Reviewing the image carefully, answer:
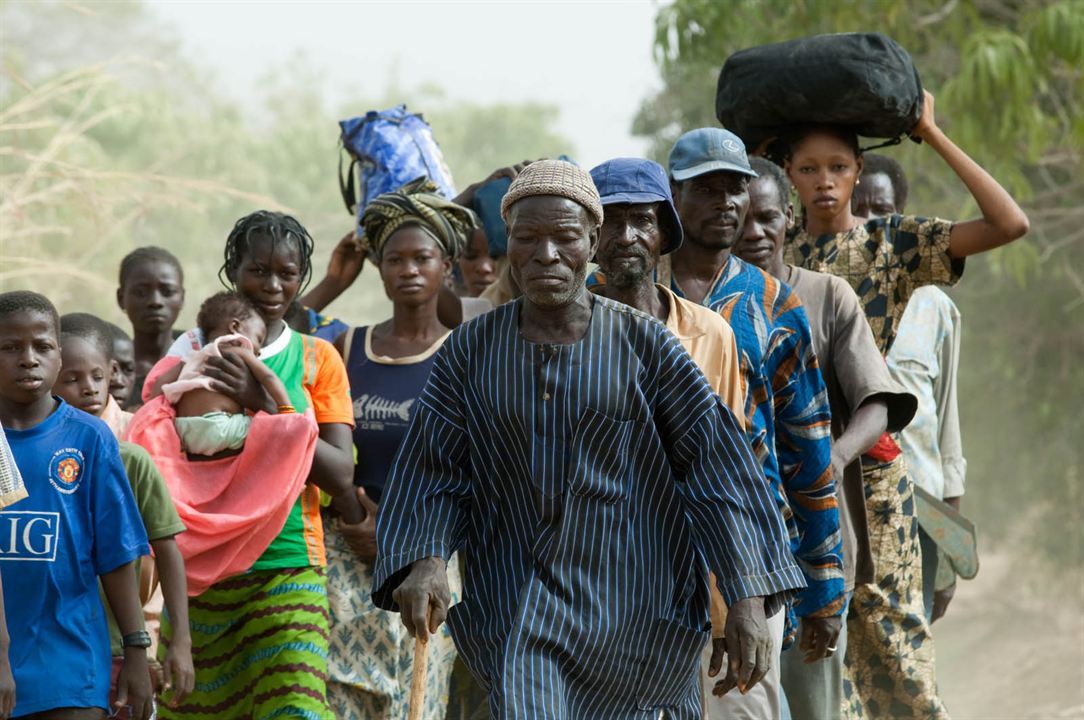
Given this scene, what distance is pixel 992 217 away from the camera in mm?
5902

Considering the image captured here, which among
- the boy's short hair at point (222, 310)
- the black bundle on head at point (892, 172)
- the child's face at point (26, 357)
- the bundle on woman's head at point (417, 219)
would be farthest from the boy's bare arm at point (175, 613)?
the black bundle on head at point (892, 172)

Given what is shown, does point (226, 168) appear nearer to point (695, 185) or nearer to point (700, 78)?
point (700, 78)

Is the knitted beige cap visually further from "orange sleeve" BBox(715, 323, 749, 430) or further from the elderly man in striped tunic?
"orange sleeve" BBox(715, 323, 749, 430)

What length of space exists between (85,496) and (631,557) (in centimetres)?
165

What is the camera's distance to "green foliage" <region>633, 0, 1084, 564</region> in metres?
9.79

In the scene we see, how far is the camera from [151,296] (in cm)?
702

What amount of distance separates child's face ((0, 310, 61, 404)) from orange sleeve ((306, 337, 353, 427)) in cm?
125

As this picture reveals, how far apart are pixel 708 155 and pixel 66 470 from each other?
2.12 metres

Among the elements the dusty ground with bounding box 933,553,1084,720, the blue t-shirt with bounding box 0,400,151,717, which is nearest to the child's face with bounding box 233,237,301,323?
the blue t-shirt with bounding box 0,400,151,717

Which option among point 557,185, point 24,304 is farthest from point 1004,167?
point 24,304

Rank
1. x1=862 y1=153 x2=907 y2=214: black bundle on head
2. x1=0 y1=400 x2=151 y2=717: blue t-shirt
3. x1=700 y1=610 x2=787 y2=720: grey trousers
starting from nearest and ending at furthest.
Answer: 1. x1=0 y1=400 x2=151 y2=717: blue t-shirt
2. x1=700 y1=610 x2=787 y2=720: grey trousers
3. x1=862 y1=153 x2=907 y2=214: black bundle on head

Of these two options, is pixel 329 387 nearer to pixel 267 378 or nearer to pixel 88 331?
A: pixel 267 378

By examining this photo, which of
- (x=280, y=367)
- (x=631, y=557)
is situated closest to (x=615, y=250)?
(x=631, y=557)

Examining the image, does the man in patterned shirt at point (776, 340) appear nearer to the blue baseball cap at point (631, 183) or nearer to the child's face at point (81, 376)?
the blue baseball cap at point (631, 183)
